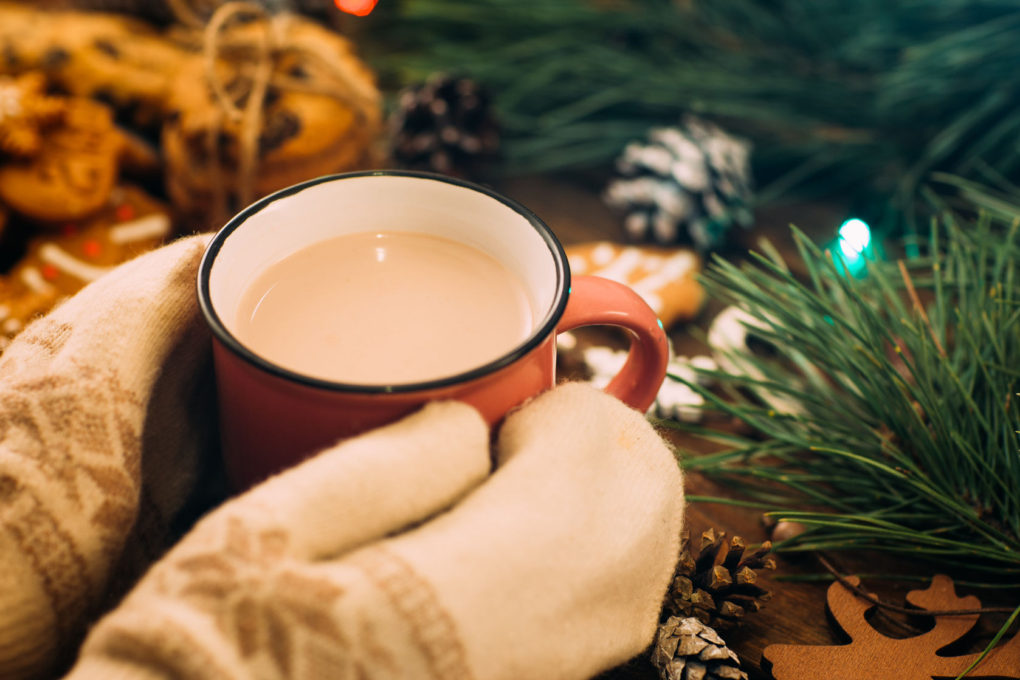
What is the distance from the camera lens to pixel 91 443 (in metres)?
0.40

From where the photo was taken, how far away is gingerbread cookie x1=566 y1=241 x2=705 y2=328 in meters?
0.76

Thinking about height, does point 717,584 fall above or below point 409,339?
below

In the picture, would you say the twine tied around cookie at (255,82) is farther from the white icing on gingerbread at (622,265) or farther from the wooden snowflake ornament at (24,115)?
the white icing on gingerbread at (622,265)

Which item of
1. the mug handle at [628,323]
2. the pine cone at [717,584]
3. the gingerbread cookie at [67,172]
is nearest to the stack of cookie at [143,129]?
the gingerbread cookie at [67,172]

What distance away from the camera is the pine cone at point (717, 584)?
46cm

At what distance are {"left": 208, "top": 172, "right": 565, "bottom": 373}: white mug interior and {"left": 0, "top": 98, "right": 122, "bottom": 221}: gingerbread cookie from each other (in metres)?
0.40

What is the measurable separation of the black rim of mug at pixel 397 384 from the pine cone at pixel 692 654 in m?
0.19

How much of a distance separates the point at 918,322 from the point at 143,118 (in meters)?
0.81

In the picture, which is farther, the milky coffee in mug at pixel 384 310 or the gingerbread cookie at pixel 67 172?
the gingerbread cookie at pixel 67 172

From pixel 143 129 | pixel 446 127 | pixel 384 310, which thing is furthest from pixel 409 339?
pixel 143 129

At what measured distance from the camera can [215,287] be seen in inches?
16.6

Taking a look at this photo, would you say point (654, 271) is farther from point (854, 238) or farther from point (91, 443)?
point (91, 443)

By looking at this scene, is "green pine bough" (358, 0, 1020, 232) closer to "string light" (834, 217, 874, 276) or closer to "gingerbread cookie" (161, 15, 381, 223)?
"string light" (834, 217, 874, 276)

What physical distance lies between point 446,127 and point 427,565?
2.18 ft
